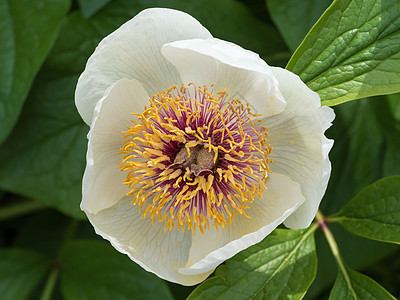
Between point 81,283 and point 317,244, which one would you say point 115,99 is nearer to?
point 81,283

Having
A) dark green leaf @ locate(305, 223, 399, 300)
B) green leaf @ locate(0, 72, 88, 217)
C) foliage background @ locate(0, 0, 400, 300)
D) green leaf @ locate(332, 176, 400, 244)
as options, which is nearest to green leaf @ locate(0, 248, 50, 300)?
foliage background @ locate(0, 0, 400, 300)

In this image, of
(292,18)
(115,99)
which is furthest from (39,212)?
(292,18)

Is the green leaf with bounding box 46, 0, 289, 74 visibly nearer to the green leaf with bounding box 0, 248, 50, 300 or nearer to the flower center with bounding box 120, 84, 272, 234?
the flower center with bounding box 120, 84, 272, 234

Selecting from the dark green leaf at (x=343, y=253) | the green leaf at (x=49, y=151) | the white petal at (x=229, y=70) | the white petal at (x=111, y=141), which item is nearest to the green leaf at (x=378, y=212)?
the white petal at (x=229, y=70)

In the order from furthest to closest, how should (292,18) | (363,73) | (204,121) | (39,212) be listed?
(39,212)
(292,18)
(204,121)
(363,73)

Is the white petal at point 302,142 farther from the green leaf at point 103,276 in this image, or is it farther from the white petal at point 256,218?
the green leaf at point 103,276
